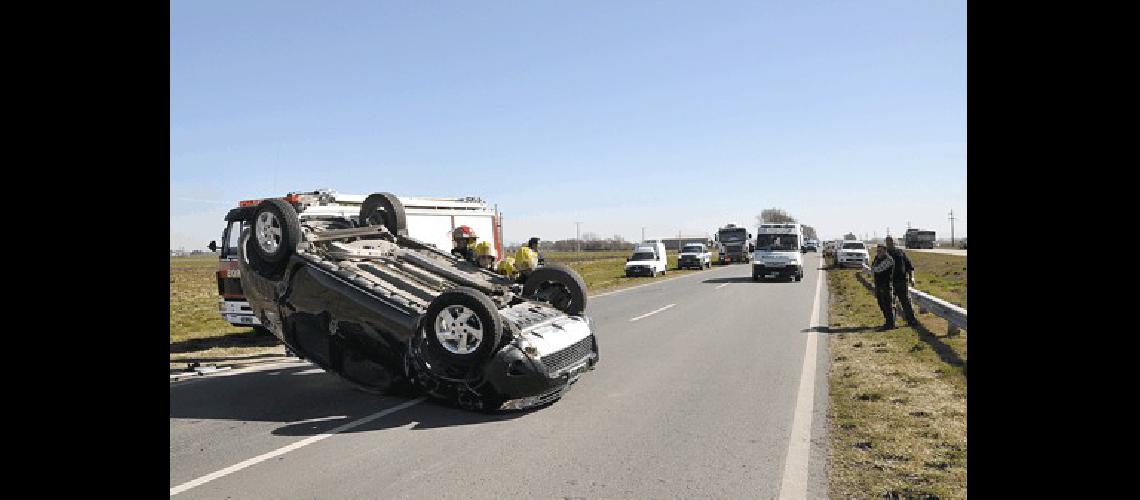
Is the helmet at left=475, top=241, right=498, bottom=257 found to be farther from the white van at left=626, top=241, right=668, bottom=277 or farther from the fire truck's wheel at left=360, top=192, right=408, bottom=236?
the white van at left=626, top=241, right=668, bottom=277

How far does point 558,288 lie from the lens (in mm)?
8594

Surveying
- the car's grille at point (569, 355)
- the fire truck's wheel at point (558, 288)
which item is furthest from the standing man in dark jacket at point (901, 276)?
the car's grille at point (569, 355)

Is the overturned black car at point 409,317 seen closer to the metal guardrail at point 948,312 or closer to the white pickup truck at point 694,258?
the metal guardrail at point 948,312

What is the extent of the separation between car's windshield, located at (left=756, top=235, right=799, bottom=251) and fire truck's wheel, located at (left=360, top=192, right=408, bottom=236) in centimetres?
2144

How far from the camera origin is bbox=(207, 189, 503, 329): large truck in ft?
39.4

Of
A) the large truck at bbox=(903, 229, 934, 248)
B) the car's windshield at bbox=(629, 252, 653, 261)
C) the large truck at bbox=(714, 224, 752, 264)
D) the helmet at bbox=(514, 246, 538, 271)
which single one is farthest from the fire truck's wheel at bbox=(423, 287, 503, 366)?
the large truck at bbox=(903, 229, 934, 248)

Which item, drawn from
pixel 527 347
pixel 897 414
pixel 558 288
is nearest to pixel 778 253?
pixel 558 288

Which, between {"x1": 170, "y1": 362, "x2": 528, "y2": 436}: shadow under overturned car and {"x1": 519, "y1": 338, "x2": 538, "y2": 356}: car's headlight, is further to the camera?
{"x1": 519, "y1": 338, "x2": 538, "y2": 356}: car's headlight

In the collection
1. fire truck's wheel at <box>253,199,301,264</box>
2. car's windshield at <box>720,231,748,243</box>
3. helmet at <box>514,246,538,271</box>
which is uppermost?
car's windshield at <box>720,231,748,243</box>

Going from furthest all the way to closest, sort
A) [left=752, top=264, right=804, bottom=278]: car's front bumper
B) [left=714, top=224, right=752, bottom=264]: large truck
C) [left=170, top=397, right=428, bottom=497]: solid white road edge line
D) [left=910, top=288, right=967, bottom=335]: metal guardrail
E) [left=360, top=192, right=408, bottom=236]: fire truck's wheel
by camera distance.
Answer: [left=714, top=224, right=752, bottom=264]: large truck, [left=752, top=264, right=804, bottom=278]: car's front bumper, [left=910, top=288, right=967, bottom=335]: metal guardrail, [left=360, top=192, right=408, bottom=236]: fire truck's wheel, [left=170, top=397, right=428, bottom=497]: solid white road edge line
